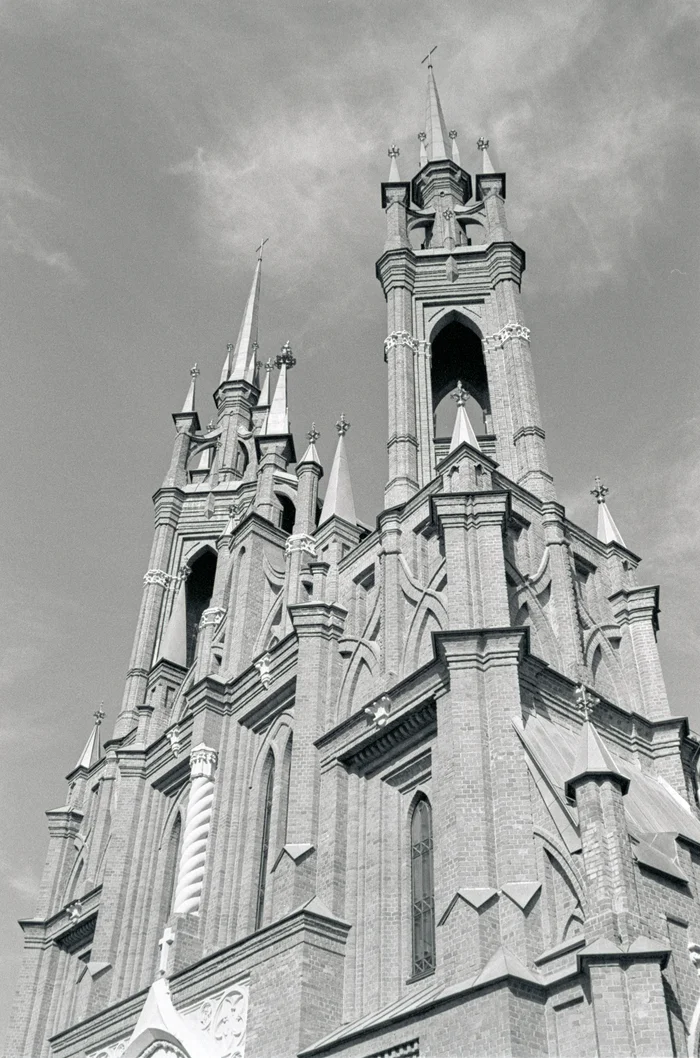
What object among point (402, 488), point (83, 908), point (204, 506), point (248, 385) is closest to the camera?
point (402, 488)

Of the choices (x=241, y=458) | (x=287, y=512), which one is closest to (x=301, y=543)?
(x=287, y=512)

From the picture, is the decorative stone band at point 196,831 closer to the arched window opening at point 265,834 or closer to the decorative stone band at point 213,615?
the arched window opening at point 265,834

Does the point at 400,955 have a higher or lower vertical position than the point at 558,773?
lower

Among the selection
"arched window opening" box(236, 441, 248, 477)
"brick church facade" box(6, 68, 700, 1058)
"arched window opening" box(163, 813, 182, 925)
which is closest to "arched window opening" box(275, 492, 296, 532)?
"brick church facade" box(6, 68, 700, 1058)

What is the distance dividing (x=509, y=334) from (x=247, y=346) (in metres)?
18.0

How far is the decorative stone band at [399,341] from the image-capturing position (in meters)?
27.5

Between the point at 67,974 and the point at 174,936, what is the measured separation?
8371 millimetres

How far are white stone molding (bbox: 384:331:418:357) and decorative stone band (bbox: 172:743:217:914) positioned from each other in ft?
36.1

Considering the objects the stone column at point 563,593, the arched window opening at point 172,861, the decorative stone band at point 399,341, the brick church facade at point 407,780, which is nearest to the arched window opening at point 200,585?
the brick church facade at point 407,780

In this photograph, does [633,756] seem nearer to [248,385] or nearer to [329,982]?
[329,982]

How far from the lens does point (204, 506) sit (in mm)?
35375

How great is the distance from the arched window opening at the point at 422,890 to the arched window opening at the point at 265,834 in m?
3.79

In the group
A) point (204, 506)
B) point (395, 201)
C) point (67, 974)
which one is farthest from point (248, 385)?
point (67, 974)

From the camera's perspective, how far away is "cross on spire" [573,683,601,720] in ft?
56.7
